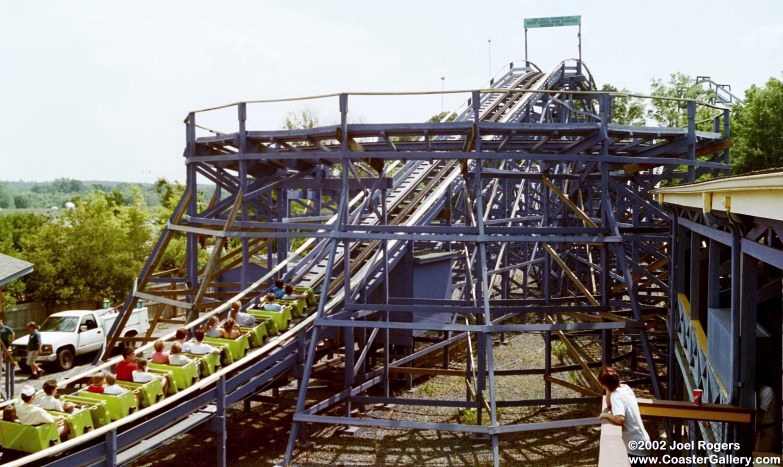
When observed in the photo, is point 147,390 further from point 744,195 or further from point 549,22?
point 549,22

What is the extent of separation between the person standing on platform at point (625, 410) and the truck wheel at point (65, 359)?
1771cm

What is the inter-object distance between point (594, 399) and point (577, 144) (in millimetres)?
5582

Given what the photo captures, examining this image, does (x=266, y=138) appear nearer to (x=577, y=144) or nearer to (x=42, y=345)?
(x=577, y=144)

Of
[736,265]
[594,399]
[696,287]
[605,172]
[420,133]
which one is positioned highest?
[420,133]

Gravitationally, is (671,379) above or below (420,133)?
below

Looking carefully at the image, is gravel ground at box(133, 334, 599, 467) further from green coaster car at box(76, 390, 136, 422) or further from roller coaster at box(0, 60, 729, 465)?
green coaster car at box(76, 390, 136, 422)

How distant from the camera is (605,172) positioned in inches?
541

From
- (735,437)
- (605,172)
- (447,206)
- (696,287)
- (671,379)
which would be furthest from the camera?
(447,206)

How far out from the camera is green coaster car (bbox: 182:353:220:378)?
10.9 metres

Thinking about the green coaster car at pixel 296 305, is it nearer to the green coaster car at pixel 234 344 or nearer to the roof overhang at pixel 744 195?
the green coaster car at pixel 234 344

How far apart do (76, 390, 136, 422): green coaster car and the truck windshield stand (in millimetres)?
11973

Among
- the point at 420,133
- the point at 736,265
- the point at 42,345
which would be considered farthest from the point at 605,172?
the point at 42,345

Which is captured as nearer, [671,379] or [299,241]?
[671,379]

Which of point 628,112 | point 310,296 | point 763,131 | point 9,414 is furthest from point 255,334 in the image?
point 628,112
